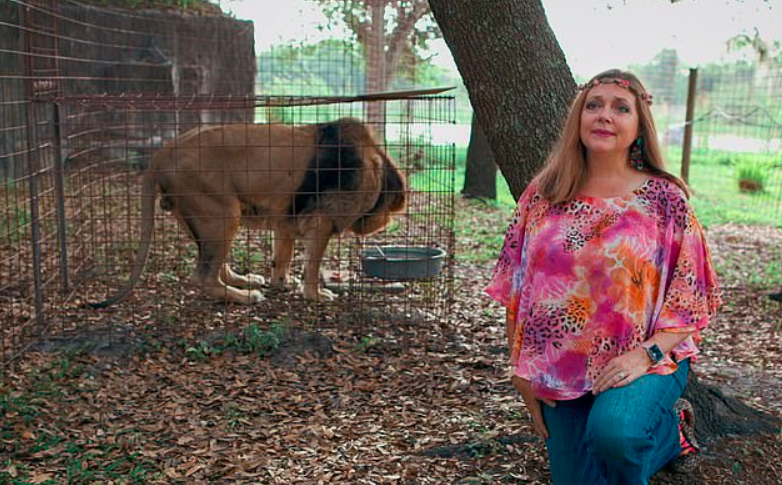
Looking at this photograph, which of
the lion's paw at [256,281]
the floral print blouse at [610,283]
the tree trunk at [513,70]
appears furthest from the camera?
the lion's paw at [256,281]

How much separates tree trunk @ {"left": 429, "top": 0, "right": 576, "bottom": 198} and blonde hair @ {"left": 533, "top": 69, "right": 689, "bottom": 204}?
0.86 metres

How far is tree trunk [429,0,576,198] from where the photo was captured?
12.3ft

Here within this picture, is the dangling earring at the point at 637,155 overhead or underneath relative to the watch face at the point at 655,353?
overhead

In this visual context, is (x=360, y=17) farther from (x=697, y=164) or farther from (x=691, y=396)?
(x=691, y=396)

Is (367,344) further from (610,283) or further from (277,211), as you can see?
(610,283)

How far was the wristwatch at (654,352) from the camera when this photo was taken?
2.72 meters

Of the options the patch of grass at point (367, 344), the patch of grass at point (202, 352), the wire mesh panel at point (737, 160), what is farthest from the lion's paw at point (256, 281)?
the wire mesh panel at point (737, 160)

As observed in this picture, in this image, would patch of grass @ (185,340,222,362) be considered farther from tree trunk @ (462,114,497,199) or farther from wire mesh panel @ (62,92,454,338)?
tree trunk @ (462,114,497,199)

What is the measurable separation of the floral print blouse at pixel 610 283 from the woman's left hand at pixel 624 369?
0.04 meters

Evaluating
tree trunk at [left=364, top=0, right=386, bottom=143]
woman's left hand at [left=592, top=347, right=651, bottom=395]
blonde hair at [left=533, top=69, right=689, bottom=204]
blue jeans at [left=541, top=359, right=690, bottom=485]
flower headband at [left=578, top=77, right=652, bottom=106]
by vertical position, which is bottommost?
blue jeans at [left=541, top=359, right=690, bottom=485]

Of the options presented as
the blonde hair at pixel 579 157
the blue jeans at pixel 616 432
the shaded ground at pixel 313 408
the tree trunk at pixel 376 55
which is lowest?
the shaded ground at pixel 313 408

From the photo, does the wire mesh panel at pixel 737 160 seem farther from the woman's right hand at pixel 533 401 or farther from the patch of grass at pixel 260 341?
the woman's right hand at pixel 533 401

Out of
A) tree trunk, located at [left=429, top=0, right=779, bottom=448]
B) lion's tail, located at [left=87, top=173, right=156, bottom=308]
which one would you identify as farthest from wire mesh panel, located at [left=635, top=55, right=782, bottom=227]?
lion's tail, located at [left=87, top=173, right=156, bottom=308]

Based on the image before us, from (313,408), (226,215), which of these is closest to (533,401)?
(313,408)
